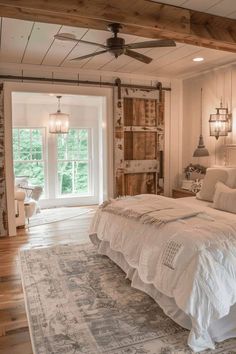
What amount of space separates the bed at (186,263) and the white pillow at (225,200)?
586 millimetres

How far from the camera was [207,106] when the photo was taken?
16.7 ft

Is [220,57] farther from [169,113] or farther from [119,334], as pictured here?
[119,334]

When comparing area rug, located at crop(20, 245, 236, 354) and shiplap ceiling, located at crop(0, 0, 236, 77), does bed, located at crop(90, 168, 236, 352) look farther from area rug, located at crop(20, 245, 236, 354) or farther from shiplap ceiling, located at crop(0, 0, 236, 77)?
shiplap ceiling, located at crop(0, 0, 236, 77)

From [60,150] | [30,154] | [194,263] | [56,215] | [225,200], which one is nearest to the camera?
[194,263]

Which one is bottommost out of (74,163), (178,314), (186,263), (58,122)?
(178,314)

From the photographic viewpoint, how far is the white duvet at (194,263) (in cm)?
198

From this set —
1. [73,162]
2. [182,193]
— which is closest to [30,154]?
[73,162]

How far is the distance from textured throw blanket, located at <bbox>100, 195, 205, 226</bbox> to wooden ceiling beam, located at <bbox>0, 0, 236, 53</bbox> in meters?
1.65

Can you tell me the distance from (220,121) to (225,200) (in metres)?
1.72

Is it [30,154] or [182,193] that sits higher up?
[30,154]

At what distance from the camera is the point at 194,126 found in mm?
5473

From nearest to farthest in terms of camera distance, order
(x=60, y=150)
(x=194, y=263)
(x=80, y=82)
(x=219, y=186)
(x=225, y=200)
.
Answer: (x=194, y=263) → (x=225, y=200) → (x=219, y=186) → (x=80, y=82) → (x=60, y=150)

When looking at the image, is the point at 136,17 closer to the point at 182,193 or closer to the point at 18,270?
the point at 18,270

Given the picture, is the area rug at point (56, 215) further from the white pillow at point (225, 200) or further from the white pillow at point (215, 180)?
the white pillow at point (225, 200)
